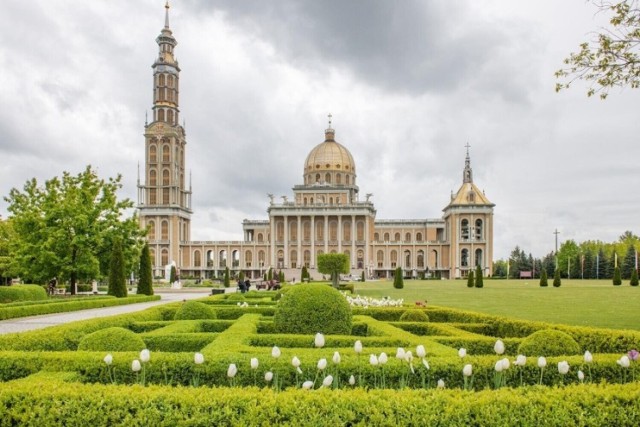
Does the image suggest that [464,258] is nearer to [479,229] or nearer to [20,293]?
[479,229]

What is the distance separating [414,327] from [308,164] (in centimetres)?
8613

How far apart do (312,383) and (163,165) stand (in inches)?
3621

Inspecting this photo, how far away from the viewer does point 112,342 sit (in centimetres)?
773

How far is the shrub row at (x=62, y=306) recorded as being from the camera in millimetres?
18564

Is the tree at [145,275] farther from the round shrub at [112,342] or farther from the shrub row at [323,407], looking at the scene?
the shrub row at [323,407]

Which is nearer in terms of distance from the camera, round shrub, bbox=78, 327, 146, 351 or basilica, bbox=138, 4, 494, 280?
round shrub, bbox=78, 327, 146, 351

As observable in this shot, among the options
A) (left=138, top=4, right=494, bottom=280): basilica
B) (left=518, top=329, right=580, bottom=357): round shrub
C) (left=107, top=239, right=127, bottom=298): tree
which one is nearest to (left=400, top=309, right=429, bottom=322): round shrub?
(left=518, top=329, right=580, bottom=357): round shrub

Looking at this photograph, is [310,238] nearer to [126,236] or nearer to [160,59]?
[160,59]

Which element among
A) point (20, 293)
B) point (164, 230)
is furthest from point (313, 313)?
point (164, 230)

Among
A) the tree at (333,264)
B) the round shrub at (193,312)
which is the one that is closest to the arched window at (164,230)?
the tree at (333,264)

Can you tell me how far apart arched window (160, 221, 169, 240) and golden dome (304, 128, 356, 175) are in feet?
88.4

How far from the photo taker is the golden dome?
9481 cm

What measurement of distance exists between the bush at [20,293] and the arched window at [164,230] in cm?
6727

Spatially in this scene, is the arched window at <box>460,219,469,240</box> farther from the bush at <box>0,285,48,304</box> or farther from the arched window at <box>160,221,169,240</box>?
the bush at <box>0,285,48,304</box>
